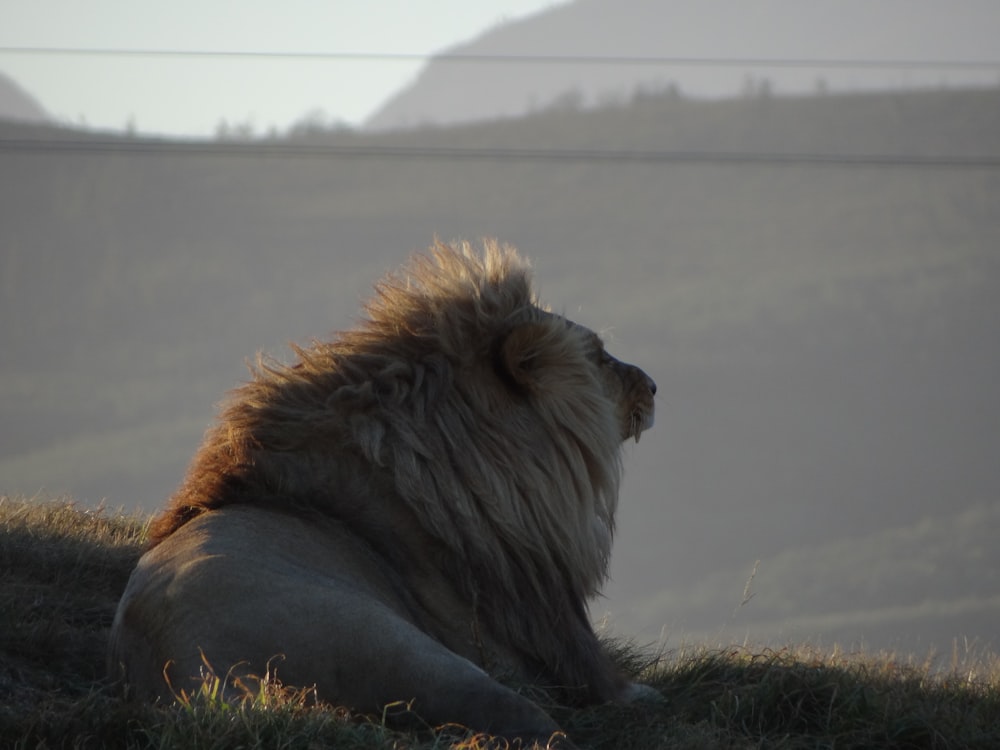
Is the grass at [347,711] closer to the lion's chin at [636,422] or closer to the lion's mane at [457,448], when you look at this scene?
the lion's mane at [457,448]

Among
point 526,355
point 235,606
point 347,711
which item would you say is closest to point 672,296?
point 526,355

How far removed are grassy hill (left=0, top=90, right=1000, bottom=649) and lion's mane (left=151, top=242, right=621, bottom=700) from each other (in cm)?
2118

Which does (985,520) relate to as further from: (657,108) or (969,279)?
(657,108)

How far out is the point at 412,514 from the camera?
4422 millimetres

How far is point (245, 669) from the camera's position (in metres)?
3.50

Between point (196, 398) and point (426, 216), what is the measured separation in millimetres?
11708

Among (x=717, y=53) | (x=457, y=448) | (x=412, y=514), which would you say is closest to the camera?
(x=412, y=514)

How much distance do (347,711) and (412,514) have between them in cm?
107

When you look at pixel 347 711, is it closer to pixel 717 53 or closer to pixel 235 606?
pixel 235 606

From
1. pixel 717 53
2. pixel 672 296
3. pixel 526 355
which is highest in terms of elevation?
pixel 526 355

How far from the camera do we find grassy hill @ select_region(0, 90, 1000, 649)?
32.6 m

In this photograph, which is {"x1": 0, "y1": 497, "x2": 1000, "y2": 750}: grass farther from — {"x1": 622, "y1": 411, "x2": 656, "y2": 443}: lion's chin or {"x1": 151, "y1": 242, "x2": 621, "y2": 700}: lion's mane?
{"x1": 622, "y1": 411, "x2": 656, "y2": 443}: lion's chin

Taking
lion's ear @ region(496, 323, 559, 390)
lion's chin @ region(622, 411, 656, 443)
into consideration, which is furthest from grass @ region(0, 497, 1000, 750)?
lion's ear @ region(496, 323, 559, 390)

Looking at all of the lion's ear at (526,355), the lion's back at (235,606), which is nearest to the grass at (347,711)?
the lion's back at (235,606)
